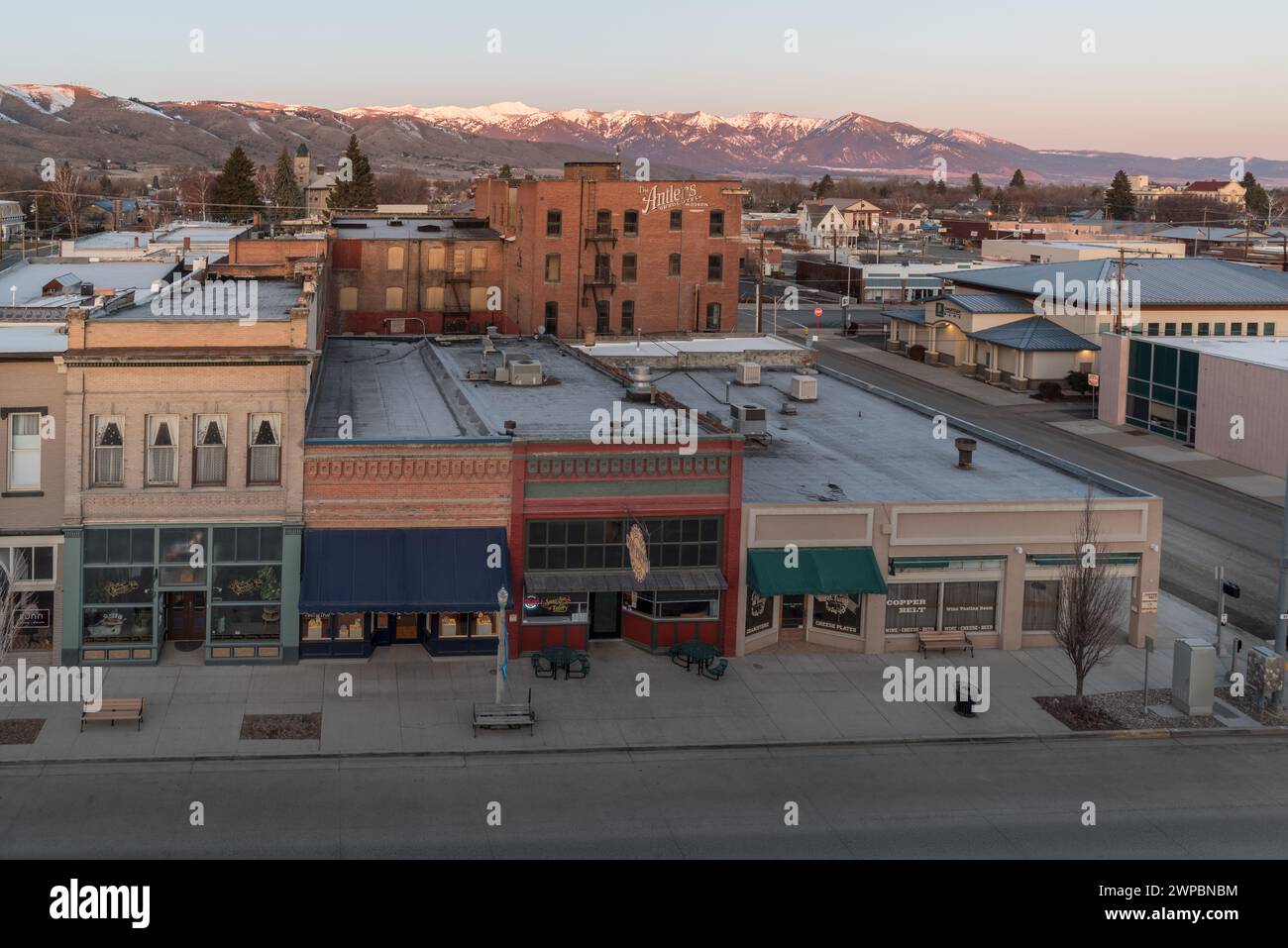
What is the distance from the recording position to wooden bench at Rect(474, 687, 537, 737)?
29.5 meters

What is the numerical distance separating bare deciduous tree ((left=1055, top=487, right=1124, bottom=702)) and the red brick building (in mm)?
40877

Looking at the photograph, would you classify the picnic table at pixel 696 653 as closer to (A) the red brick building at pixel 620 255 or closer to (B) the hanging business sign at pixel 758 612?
(B) the hanging business sign at pixel 758 612

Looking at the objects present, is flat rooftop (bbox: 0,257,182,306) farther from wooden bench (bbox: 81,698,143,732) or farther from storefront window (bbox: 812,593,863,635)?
storefront window (bbox: 812,593,863,635)

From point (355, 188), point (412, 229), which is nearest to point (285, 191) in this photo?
point (355, 188)

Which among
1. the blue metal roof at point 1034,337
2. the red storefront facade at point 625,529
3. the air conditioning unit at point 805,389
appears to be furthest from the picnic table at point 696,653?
the blue metal roof at point 1034,337

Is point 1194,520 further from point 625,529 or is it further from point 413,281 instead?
point 413,281

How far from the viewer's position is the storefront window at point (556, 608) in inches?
1356

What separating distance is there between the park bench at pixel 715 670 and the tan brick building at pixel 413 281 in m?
39.9

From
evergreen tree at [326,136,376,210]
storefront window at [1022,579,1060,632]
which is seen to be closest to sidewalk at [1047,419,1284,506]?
storefront window at [1022,579,1060,632]

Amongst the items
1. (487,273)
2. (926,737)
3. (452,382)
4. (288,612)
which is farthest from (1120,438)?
(288,612)

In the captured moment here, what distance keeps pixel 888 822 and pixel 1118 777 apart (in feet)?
18.8

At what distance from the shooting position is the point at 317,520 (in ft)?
109

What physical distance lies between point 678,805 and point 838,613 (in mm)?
11056

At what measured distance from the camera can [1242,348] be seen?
66.5m
